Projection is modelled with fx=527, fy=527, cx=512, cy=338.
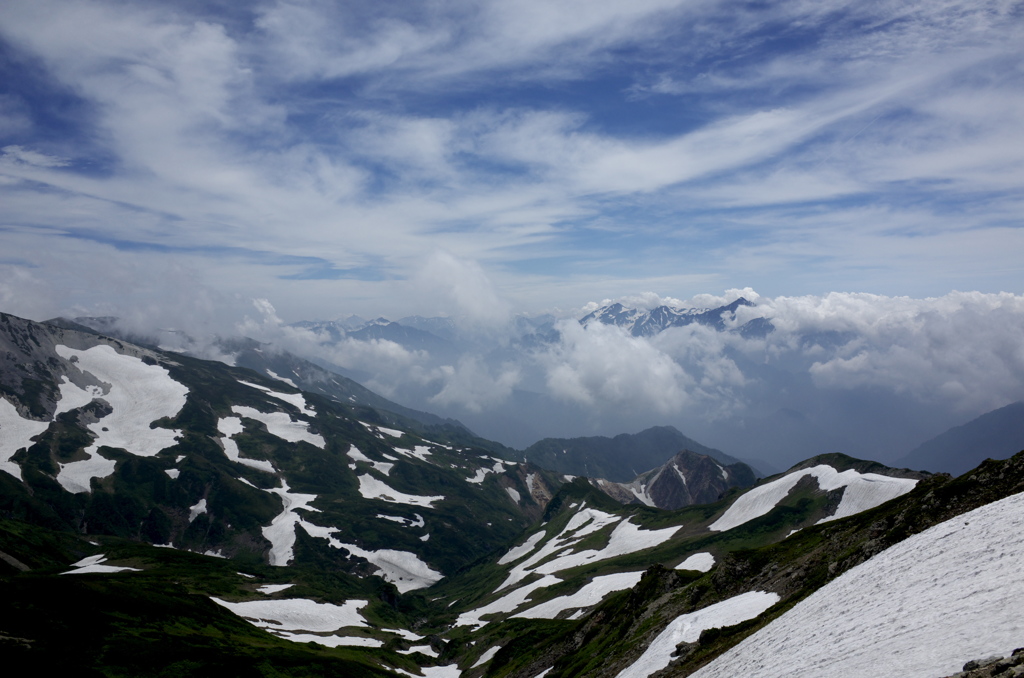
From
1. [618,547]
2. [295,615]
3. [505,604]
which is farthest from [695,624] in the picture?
[618,547]

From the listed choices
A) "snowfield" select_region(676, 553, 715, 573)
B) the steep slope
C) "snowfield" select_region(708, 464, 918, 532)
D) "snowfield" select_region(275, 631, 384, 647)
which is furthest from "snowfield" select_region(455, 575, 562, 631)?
the steep slope

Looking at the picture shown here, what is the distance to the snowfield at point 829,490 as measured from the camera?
10662 centimetres

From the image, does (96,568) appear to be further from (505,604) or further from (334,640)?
(505,604)

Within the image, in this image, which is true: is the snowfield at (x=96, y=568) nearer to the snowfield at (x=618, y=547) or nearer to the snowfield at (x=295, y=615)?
the snowfield at (x=295, y=615)

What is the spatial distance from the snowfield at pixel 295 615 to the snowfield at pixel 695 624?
76022mm

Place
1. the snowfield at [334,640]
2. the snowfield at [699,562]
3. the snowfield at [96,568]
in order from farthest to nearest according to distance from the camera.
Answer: the snowfield at [96,568], the snowfield at [699,562], the snowfield at [334,640]

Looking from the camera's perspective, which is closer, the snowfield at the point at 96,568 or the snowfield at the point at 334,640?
the snowfield at the point at 334,640

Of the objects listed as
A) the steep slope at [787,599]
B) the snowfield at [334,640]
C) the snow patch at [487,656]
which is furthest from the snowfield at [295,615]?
the steep slope at [787,599]

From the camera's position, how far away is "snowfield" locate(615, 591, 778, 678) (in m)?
42.5

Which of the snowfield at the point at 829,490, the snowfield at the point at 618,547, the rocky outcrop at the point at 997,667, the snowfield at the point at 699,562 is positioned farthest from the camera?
the snowfield at the point at 618,547

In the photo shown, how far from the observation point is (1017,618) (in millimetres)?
19188

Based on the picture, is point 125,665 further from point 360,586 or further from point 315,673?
point 360,586

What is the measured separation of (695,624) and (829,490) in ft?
323

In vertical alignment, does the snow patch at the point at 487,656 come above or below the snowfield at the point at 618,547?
above
